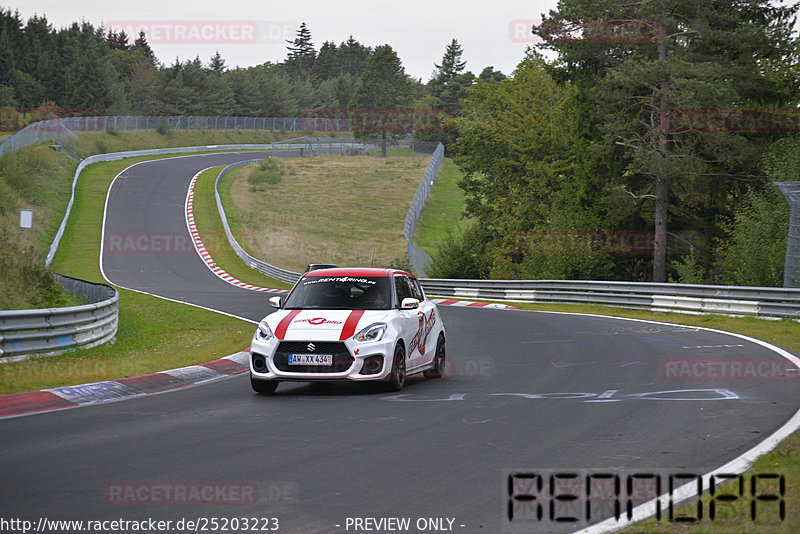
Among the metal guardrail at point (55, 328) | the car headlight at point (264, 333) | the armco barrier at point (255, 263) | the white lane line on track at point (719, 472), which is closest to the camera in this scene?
the white lane line on track at point (719, 472)

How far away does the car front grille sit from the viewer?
11.6 metres

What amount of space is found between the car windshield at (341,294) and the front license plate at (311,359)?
122cm

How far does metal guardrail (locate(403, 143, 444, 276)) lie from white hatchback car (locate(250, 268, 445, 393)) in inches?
1293

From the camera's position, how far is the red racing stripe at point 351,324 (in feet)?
38.2

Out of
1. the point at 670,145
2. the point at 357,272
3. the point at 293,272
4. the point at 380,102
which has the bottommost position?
the point at 293,272

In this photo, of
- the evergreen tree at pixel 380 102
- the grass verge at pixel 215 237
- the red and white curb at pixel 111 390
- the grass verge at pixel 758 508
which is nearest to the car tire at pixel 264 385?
the red and white curb at pixel 111 390

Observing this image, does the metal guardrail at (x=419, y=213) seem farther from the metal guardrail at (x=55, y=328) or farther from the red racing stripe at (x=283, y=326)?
the red racing stripe at (x=283, y=326)

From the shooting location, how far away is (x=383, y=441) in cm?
845

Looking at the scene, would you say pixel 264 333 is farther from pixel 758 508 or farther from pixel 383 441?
pixel 758 508

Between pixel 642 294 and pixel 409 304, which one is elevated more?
pixel 409 304

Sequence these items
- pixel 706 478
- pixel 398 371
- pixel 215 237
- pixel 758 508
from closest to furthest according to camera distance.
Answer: pixel 758 508 → pixel 706 478 → pixel 398 371 → pixel 215 237

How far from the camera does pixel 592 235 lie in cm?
4066

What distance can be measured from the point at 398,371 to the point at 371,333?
2.38ft

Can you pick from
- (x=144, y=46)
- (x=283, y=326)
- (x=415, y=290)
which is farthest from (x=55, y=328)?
(x=144, y=46)
